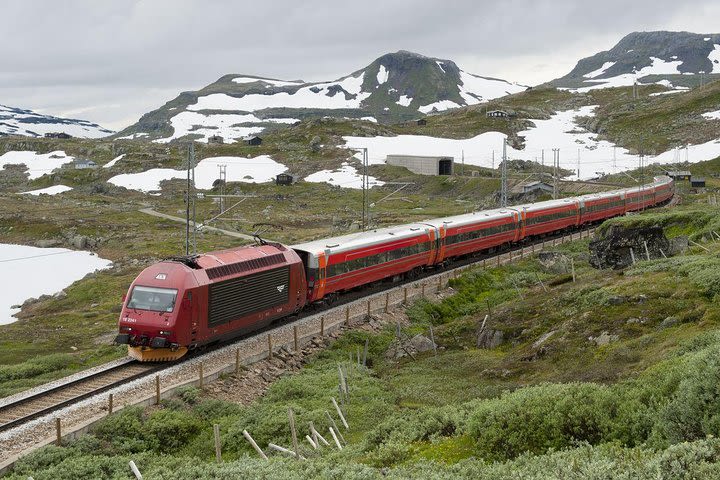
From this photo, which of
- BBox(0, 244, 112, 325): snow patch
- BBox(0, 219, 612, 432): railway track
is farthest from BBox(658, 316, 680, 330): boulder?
BBox(0, 244, 112, 325): snow patch

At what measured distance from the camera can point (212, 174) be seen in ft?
522

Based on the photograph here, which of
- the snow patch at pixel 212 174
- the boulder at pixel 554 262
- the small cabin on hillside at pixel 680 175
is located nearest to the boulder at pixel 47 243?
the snow patch at pixel 212 174

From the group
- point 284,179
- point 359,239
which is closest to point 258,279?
point 359,239

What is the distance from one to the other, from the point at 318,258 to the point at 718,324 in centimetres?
1936

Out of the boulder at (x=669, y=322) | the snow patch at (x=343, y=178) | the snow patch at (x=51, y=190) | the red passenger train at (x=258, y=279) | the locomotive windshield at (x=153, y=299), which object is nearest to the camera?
the boulder at (x=669, y=322)

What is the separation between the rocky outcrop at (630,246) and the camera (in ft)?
150

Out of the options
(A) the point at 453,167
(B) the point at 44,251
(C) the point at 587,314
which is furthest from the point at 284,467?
(A) the point at 453,167

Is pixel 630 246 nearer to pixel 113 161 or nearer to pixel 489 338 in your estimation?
pixel 489 338

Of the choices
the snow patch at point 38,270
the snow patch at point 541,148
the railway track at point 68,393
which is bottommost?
the snow patch at point 38,270

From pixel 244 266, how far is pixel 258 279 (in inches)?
44.6

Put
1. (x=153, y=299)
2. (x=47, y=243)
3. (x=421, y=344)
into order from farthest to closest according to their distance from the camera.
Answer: (x=47, y=243) < (x=421, y=344) < (x=153, y=299)

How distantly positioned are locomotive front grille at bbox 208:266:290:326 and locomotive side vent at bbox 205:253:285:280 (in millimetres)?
312

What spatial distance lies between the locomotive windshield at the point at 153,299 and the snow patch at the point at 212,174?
412 feet

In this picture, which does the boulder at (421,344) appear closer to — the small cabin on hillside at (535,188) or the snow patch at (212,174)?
the small cabin on hillside at (535,188)
